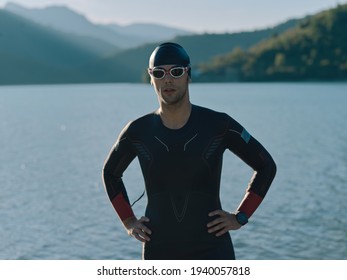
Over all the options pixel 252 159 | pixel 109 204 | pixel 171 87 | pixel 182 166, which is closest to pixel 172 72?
pixel 171 87

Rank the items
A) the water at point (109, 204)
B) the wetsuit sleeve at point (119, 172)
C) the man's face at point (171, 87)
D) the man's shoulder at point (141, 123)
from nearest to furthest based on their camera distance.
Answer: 1. the man's face at point (171, 87)
2. the man's shoulder at point (141, 123)
3. the wetsuit sleeve at point (119, 172)
4. the water at point (109, 204)

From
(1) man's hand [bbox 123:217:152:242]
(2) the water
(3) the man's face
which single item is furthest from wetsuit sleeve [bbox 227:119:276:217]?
(2) the water

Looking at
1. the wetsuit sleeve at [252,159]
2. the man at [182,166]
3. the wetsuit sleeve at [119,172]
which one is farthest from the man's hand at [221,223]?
the wetsuit sleeve at [119,172]

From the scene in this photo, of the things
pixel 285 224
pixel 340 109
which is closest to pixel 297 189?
pixel 285 224

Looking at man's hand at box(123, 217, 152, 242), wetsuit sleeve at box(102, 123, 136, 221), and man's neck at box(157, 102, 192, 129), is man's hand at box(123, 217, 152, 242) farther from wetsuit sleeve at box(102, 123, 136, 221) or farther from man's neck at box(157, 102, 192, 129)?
man's neck at box(157, 102, 192, 129)

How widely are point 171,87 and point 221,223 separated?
135 cm

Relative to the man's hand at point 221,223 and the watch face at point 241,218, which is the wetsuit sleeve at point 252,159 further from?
the man's hand at point 221,223

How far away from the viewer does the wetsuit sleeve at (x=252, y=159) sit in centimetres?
569

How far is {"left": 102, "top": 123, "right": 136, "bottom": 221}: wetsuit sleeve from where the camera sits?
591cm

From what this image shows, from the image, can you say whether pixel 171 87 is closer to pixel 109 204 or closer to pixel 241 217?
pixel 241 217

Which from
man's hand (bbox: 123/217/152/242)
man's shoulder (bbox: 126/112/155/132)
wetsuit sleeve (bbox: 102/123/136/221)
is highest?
man's shoulder (bbox: 126/112/155/132)
